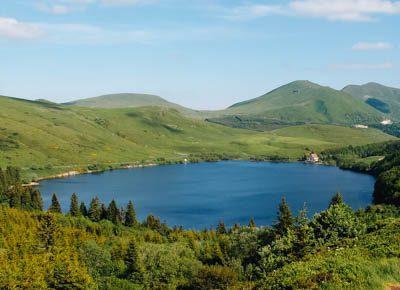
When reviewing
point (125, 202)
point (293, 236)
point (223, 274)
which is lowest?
point (125, 202)

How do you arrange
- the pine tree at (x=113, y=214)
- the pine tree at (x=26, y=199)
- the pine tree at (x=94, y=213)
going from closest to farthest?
1. the pine tree at (x=113, y=214)
2. the pine tree at (x=94, y=213)
3. the pine tree at (x=26, y=199)

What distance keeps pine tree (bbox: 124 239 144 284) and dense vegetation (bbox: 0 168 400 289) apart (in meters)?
0.14

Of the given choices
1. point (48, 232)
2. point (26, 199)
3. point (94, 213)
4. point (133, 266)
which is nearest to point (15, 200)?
point (26, 199)

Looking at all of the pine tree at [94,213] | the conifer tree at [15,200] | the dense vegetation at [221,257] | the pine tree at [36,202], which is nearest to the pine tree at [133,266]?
the dense vegetation at [221,257]

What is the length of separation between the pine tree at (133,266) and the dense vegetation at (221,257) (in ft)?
0.45

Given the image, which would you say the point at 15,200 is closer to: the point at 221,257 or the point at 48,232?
the point at 48,232

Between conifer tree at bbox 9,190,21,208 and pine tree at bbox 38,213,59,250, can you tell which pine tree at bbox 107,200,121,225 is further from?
pine tree at bbox 38,213,59,250

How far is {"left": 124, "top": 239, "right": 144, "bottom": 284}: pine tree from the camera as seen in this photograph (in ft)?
214

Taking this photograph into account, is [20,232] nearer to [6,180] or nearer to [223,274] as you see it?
[223,274]

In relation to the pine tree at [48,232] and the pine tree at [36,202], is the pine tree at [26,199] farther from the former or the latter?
the pine tree at [48,232]

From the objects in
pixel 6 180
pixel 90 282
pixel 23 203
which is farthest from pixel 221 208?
pixel 90 282

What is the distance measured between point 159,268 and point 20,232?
34.5 m

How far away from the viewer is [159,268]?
67812 mm

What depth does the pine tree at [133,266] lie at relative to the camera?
65219mm
